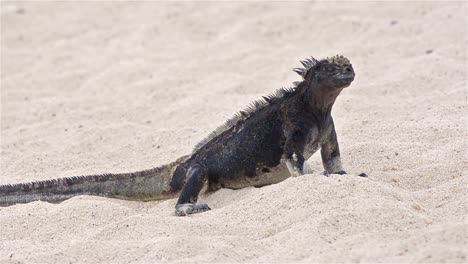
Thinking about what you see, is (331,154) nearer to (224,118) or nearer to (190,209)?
(190,209)

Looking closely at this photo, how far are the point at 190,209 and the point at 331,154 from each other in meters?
1.08

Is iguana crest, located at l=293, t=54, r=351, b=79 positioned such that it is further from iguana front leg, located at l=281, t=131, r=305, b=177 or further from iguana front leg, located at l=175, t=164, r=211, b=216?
iguana front leg, located at l=175, t=164, r=211, b=216

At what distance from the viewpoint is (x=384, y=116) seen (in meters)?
7.22

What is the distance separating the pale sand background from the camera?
182 inches

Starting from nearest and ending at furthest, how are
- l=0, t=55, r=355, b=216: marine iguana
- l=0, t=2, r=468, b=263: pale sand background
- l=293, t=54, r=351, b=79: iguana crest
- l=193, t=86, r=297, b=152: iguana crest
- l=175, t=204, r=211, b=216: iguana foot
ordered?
l=0, t=2, r=468, b=263: pale sand background < l=175, t=204, r=211, b=216: iguana foot < l=293, t=54, r=351, b=79: iguana crest < l=0, t=55, r=355, b=216: marine iguana < l=193, t=86, r=297, b=152: iguana crest

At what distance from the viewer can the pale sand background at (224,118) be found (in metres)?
4.63

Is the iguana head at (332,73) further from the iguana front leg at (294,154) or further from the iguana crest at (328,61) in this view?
the iguana front leg at (294,154)

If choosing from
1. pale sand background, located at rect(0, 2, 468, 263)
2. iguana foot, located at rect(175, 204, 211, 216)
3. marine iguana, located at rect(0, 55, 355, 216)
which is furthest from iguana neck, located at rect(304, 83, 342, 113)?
iguana foot, located at rect(175, 204, 211, 216)

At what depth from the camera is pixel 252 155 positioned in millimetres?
5977

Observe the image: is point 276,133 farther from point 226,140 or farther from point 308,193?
point 308,193

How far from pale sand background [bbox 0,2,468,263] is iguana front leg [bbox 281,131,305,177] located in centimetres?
29

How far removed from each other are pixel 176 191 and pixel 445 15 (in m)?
4.34

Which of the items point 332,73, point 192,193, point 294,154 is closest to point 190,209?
point 192,193

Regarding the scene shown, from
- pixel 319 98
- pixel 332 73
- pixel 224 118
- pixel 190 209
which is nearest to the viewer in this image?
pixel 190 209
